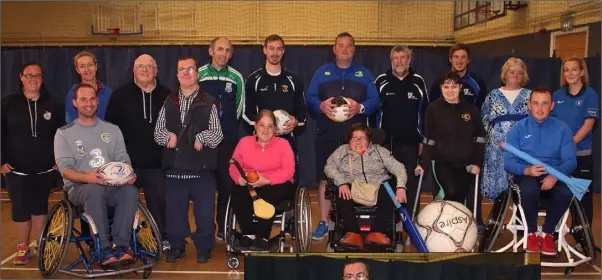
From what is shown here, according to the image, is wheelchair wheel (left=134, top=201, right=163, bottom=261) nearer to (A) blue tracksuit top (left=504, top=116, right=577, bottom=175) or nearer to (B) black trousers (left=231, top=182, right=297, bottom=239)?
(B) black trousers (left=231, top=182, right=297, bottom=239)

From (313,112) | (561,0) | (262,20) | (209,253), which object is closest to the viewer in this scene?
(209,253)

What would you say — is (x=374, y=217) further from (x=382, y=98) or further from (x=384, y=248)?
(x=382, y=98)

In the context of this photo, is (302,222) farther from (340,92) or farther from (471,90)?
(471,90)

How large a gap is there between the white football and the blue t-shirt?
337 cm

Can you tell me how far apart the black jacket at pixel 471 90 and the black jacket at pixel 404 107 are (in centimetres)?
9

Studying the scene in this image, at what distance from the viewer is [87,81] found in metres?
4.32

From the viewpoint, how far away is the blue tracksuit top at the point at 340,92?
4598 mm

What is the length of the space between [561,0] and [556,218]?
656 centimetres

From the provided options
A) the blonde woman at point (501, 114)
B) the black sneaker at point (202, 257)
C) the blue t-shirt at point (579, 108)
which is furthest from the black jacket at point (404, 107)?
the black sneaker at point (202, 257)

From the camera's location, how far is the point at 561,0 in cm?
930

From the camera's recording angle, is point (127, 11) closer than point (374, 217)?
No

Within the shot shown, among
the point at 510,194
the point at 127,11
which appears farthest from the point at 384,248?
the point at 127,11

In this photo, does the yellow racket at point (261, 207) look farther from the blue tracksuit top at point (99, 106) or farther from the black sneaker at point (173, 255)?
the blue tracksuit top at point (99, 106)

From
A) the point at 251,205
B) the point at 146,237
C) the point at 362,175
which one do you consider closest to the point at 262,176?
the point at 251,205
